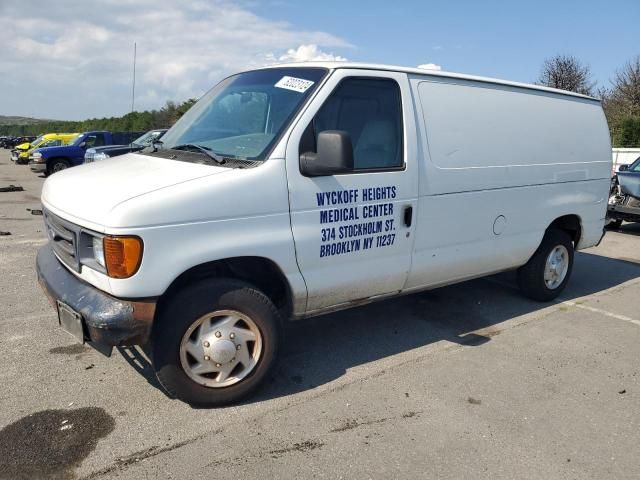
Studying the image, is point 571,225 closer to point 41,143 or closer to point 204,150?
point 204,150

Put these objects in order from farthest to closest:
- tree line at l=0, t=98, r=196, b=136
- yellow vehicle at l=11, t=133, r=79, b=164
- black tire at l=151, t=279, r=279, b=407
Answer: tree line at l=0, t=98, r=196, b=136, yellow vehicle at l=11, t=133, r=79, b=164, black tire at l=151, t=279, r=279, b=407

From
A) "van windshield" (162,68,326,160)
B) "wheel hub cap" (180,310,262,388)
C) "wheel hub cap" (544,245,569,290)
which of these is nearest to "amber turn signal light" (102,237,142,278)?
"wheel hub cap" (180,310,262,388)

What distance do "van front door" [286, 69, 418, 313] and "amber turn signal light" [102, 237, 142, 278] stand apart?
98 centimetres

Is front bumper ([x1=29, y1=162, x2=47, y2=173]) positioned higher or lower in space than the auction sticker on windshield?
lower

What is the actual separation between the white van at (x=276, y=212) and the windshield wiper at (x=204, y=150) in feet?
0.05


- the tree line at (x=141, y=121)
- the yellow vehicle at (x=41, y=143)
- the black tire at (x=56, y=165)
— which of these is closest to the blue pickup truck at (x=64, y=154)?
the black tire at (x=56, y=165)

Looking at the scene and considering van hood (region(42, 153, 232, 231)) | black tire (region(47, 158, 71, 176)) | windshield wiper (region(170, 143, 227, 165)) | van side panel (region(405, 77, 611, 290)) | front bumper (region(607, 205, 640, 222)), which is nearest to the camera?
van hood (region(42, 153, 232, 231))

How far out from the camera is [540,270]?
17.9ft

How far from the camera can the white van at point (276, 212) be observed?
9.89ft

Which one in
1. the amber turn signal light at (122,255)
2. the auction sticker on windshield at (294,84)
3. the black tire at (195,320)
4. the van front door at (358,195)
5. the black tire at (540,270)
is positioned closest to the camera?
the amber turn signal light at (122,255)

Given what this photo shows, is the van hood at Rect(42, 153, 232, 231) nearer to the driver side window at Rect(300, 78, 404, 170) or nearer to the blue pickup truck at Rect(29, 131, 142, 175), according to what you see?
the driver side window at Rect(300, 78, 404, 170)

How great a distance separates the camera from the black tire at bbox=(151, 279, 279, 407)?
3.14 meters

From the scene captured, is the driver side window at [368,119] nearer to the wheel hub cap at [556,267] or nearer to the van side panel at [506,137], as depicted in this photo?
the van side panel at [506,137]

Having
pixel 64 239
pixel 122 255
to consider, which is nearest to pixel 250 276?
pixel 122 255
